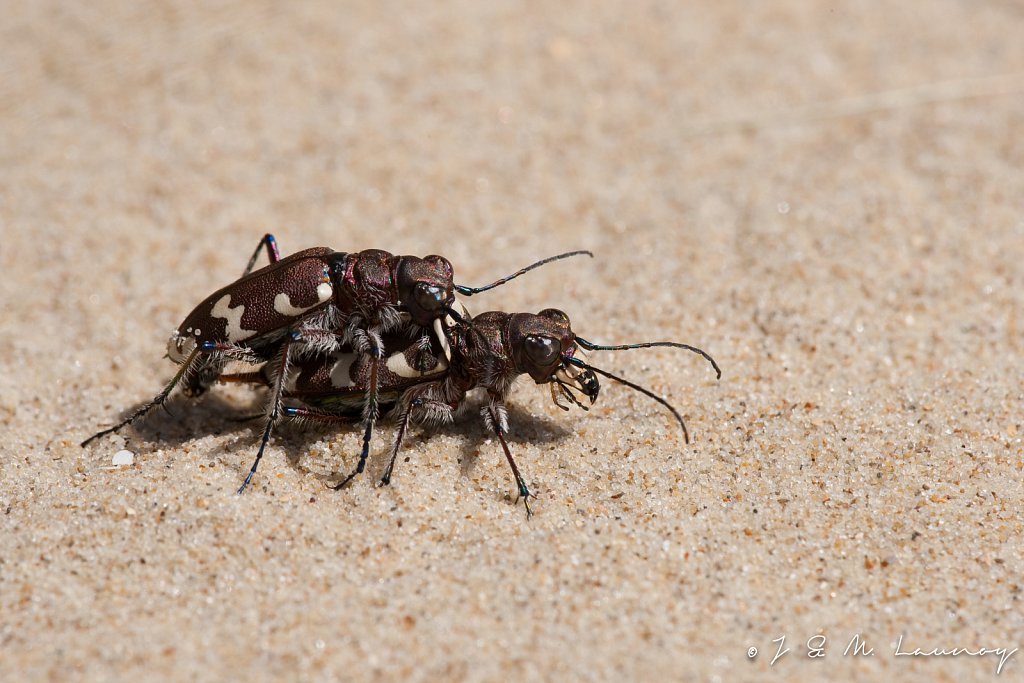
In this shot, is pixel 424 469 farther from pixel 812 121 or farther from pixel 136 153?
pixel 812 121

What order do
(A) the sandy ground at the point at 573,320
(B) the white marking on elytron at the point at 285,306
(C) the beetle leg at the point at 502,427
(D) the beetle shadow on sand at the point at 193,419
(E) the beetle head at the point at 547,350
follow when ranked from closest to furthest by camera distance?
(A) the sandy ground at the point at 573,320
(C) the beetle leg at the point at 502,427
(E) the beetle head at the point at 547,350
(B) the white marking on elytron at the point at 285,306
(D) the beetle shadow on sand at the point at 193,419

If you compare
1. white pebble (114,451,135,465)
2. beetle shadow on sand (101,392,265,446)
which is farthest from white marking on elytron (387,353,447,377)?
white pebble (114,451,135,465)

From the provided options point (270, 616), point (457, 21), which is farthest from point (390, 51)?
point (270, 616)

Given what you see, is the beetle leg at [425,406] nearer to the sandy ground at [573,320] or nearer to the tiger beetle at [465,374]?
the tiger beetle at [465,374]

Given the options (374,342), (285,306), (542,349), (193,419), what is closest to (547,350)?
(542,349)

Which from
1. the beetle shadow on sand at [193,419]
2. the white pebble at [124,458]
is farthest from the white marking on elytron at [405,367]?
the white pebble at [124,458]

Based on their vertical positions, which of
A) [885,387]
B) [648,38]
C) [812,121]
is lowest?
[885,387]

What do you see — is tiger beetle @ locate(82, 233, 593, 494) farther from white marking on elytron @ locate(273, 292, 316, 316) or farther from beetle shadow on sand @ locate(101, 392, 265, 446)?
beetle shadow on sand @ locate(101, 392, 265, 446)
